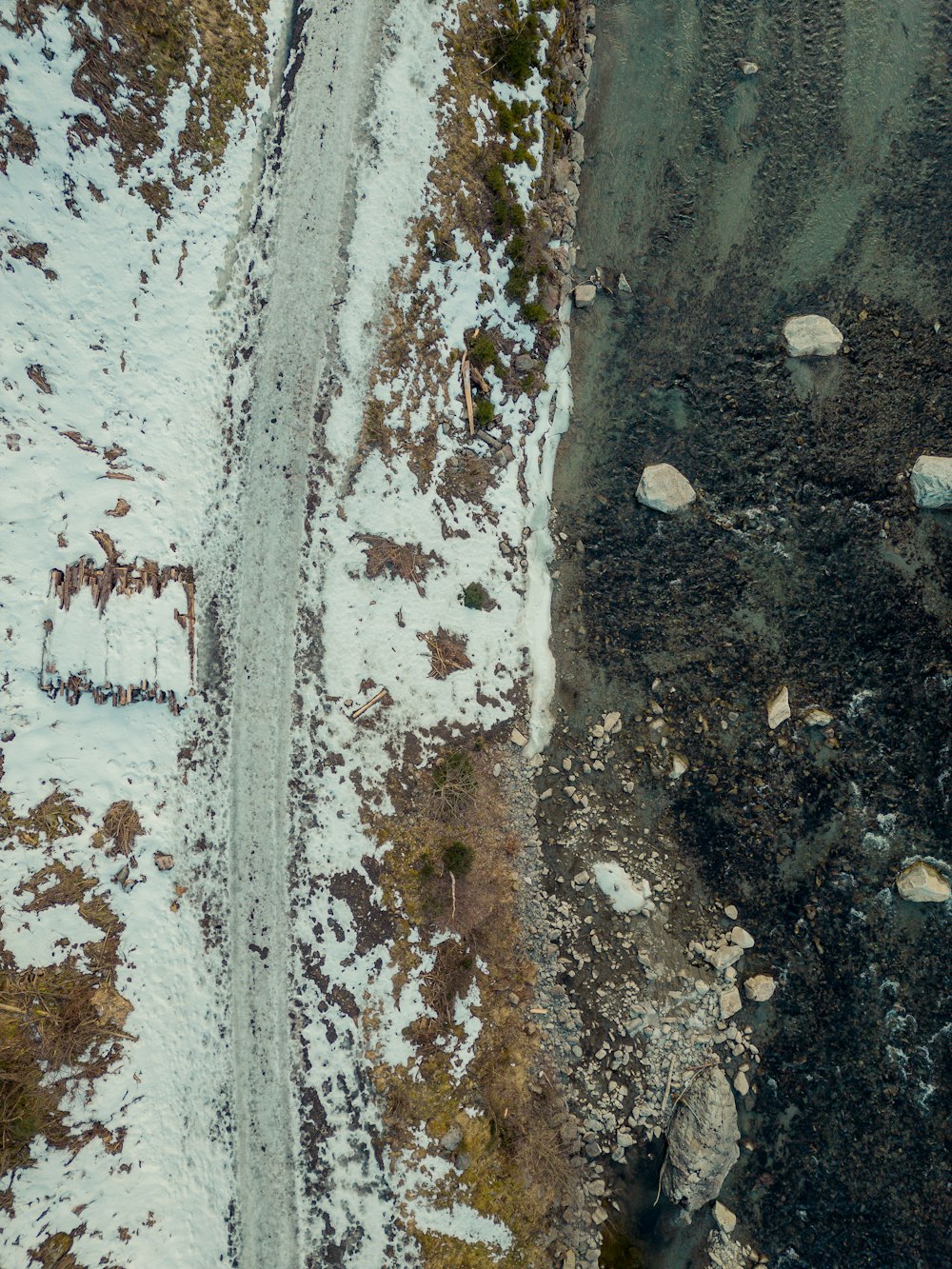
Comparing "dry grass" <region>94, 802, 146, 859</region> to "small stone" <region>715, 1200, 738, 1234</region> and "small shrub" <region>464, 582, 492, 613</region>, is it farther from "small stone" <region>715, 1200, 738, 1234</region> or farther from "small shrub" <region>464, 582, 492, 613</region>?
"small stone" <region>715, 1200, 738, 1234</region>

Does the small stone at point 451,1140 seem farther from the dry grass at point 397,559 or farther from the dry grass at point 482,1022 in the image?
the dry grass at point 397,559

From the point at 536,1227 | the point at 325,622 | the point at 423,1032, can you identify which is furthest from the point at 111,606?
the point at 536,1227

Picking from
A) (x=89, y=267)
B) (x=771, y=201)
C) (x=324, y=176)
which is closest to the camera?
(x=89, y=267)

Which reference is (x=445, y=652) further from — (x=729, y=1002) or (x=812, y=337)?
(x=812, y=337)

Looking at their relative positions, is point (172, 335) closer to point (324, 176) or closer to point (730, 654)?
point (324, 176)

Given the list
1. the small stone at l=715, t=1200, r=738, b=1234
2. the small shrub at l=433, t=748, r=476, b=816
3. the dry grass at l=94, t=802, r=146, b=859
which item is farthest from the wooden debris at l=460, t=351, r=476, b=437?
the small stone at l=715, t=1200, r=738, b=1234

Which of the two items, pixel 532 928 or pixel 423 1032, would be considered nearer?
pixel 423 1032
